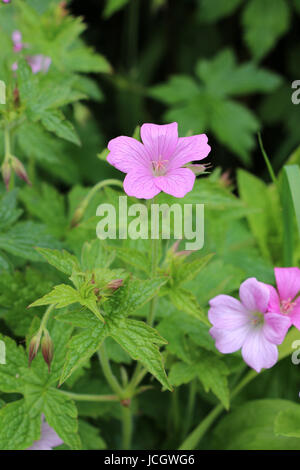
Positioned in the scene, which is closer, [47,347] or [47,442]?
[47,347]

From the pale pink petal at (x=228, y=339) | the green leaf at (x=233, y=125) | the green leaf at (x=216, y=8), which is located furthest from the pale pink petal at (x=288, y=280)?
the green leaf at (x=216, y=8)

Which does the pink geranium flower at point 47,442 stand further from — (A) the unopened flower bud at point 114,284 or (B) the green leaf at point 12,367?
(A) the unopened flower bud at point 114,284

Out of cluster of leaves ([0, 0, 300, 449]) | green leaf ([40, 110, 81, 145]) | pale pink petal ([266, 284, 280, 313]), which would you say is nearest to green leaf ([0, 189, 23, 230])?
cluster of leaves ([0, 0, 300, 449])

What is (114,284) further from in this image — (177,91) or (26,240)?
(177,91)

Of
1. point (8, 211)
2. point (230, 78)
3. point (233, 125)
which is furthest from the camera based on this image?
point (230, 78)

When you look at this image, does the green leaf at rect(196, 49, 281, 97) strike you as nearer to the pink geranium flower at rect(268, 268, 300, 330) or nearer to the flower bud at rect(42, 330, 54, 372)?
the pink geranium flower at rect(268, 268, 300, 330)

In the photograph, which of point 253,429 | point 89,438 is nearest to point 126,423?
point 89,438

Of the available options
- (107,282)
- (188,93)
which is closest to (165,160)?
(107,282)
